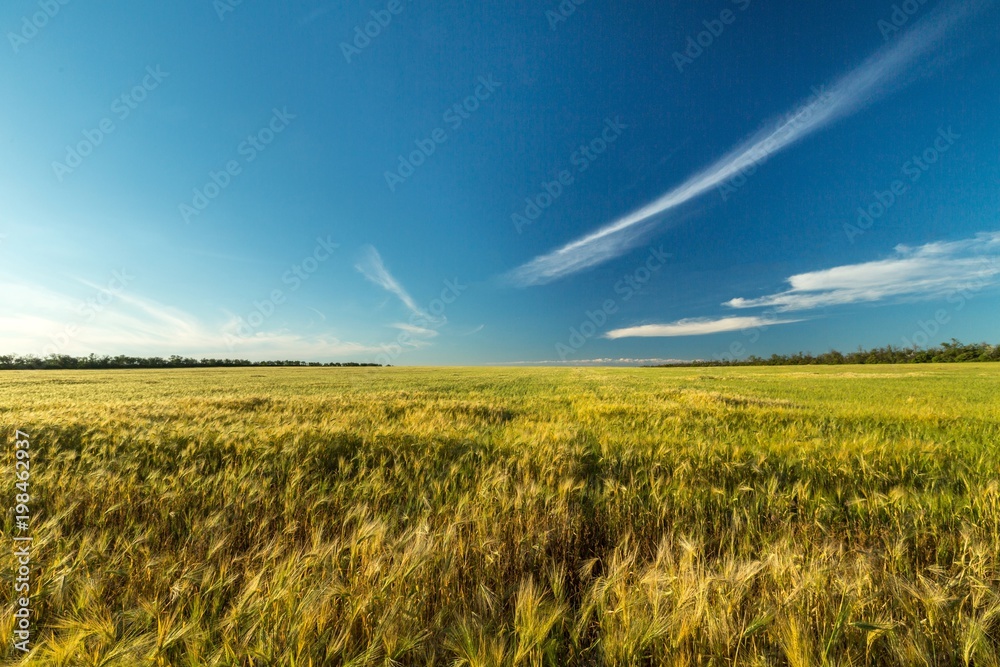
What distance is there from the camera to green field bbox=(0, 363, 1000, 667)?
1.50 meters

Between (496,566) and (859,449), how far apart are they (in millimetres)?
5090

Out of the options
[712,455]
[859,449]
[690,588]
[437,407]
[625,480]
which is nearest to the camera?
[690,588]

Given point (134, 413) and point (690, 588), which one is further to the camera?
point (134, 413)

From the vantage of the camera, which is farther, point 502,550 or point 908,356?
point 908,356

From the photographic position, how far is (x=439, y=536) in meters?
2.31

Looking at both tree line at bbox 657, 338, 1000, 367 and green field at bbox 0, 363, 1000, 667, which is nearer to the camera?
green field at bbox 0, 363, 1000, 667

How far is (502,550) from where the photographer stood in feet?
7.33

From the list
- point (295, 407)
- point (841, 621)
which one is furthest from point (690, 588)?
point (295, 407)

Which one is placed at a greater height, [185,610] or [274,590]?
[274,590]

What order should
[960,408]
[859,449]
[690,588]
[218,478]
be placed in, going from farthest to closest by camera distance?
[960,408], [859,449], [218,478], [690,588]

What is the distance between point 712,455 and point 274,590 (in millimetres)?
4217

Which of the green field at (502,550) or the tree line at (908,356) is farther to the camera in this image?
the tree line at (908,356)

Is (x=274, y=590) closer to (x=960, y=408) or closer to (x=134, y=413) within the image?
(x=134, y=413)

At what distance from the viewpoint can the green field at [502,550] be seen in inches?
59.0
